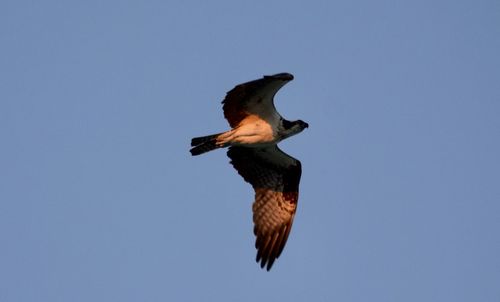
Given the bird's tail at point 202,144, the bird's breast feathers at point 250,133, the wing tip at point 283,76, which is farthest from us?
the bird's breast feathers at point 250,133

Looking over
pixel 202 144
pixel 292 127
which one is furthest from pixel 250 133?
pixel 202 144

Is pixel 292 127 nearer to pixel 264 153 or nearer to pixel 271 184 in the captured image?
pixel 264 153

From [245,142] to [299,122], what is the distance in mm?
1043

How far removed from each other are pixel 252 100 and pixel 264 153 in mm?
1694

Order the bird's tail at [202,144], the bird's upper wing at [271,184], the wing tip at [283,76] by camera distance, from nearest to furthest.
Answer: the wing tip at [283,76], the bird's tail at [202,144], the bird's upper wing at [271,184]

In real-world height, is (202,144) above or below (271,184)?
above

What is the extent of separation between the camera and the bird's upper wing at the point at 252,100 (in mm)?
13305

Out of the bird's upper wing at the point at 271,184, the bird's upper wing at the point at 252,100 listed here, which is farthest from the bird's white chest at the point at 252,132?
the bird's upper wing at the point at 271,184

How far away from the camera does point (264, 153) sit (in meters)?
15.3

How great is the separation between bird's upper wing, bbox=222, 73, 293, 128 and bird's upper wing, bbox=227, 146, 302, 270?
109 centimetres

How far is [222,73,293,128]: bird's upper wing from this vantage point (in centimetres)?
1330

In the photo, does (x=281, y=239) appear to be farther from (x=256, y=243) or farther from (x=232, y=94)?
(x=232, y=94)

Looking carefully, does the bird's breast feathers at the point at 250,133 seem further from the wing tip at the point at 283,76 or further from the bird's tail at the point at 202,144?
the wing tip at the point at 283,76

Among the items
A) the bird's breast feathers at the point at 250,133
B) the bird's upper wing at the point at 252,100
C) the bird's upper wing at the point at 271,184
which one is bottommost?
the bird's upper wing at the point at 271,184
